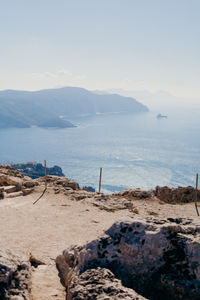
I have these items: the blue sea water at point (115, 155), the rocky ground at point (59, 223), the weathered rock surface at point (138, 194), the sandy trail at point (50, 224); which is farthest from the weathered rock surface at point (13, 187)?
the blue sea water at point (115, 155)

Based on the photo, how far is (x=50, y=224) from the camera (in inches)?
512

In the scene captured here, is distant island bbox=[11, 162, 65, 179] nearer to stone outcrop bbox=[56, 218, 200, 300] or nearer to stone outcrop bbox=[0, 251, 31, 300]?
stone outcrop bbox=[0, 251, 31, 300]

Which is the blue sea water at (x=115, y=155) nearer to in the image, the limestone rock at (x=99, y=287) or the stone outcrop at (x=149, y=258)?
the stone outcrop at (x=149, y=258)

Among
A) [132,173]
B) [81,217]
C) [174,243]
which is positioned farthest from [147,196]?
[132,173]

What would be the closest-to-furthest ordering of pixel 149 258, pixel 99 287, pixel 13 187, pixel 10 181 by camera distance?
pixel 99 287 → pixel 149 258 → pixel 13 187 → pixel 10 181

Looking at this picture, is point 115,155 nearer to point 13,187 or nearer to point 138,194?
point 138,194

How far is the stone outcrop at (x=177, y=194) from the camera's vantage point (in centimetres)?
1967

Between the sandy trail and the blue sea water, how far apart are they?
69.4 m

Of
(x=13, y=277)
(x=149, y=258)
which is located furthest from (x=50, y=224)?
(x=149, y=258)

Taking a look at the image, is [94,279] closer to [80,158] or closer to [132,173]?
[132,173]

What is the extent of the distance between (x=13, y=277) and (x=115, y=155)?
126534 mm

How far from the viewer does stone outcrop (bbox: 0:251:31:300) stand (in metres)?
4.34

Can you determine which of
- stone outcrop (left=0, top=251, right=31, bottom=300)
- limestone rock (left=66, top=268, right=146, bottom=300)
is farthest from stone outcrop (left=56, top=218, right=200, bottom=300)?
stone outcrop (left=0, top=251, right=31, bottom=300)

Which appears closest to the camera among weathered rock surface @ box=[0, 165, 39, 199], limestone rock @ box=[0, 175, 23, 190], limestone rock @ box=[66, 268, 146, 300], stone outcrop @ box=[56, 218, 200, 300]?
limestone rock @ box=[66, 268, 146, 300]
